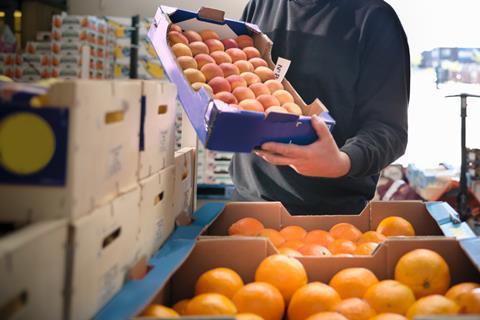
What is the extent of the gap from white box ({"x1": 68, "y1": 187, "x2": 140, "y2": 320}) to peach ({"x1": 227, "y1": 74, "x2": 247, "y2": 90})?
523 millimetres

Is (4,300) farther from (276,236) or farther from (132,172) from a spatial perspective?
(276,236)

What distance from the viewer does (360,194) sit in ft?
6.52

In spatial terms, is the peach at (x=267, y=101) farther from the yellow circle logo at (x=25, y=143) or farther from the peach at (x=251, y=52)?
the yellow circle logo at (x=25, y=143)

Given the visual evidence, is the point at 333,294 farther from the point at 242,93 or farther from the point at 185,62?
the point at 185,62

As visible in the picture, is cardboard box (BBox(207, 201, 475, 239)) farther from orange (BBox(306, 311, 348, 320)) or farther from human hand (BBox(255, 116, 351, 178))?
orange (BBox(306, 311, 348, 320))

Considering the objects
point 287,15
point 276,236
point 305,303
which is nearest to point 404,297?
point 305,303

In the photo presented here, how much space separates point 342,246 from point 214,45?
0.67 metres

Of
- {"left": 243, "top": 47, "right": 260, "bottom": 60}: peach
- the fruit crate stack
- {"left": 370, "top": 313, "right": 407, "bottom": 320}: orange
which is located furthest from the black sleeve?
the fruit crate stack

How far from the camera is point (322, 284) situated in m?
1.08

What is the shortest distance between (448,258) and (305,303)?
385 millimetres

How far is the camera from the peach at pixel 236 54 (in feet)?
5.26

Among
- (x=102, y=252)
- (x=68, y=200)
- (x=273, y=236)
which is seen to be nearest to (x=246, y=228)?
(x=273, y=236)

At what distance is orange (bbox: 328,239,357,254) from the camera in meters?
1.33

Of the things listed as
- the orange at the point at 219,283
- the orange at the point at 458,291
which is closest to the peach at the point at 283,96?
the orange at the point at 219,283
